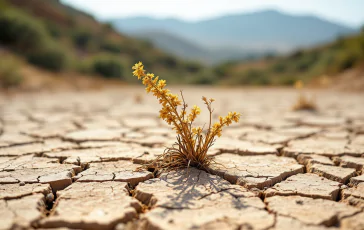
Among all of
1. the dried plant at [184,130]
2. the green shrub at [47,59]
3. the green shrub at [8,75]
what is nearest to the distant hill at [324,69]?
the dried plant at [184,130]

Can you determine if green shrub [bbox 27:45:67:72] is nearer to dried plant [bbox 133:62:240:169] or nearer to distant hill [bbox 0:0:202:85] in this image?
distant hill [bbox 0:0:202:85]

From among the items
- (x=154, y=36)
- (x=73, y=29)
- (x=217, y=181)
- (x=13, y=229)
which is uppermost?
(x=154, y=36)

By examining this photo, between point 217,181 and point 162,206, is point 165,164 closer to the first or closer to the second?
point 217,181

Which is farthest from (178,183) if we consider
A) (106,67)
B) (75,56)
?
(75,56)

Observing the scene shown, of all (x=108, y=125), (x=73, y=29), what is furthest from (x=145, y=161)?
(x=73, y=29)

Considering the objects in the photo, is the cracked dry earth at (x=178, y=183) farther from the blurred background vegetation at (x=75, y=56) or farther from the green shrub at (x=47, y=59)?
the green shrub at (x=47, y=59)

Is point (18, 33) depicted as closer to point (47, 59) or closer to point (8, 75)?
point (47, 59)
